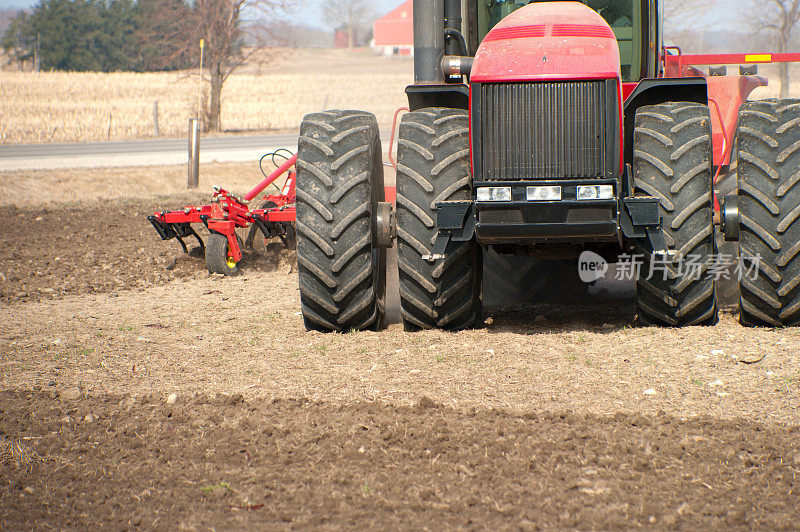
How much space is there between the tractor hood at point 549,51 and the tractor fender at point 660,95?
1.61 feet

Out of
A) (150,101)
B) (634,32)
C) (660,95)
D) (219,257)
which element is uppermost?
(150,101)

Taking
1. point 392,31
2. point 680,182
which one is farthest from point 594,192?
point 392,31

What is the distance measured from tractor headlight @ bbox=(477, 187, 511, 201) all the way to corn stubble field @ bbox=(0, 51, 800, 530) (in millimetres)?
1067

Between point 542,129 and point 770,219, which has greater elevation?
point 542,129

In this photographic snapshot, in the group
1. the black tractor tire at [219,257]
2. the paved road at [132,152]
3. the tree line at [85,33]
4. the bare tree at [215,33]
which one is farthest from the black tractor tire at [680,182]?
the tree line at [85,33]

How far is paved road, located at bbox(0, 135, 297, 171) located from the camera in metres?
21.5

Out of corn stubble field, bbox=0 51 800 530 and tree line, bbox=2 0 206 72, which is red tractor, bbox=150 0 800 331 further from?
tree line, bbox=2 0 206 72

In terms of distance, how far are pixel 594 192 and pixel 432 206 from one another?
1.11 meters

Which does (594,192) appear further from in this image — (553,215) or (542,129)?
(542,129)

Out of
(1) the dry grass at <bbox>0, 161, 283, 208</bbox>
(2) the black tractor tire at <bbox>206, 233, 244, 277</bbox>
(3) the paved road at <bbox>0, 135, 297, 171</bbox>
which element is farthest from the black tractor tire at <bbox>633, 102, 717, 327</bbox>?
(3) the paved road at <bbox>0, 135, 297, 171</bbox>

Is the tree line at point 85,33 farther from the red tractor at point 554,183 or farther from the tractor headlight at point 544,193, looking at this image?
the tractor headlight at point 544,193

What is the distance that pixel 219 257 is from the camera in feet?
32.0

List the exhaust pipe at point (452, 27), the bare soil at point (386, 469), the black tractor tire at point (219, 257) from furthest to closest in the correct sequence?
1. the black tractor tire at point (219, 257)
2. the exhaust pipe at point (452, 27)
3. the bare soil at point (386, 469)

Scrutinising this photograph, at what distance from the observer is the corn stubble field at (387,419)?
12.9 feet
